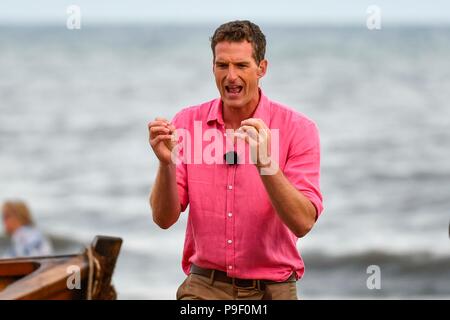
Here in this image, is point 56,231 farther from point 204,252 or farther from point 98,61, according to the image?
point 98,61

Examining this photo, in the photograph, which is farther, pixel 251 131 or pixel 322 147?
pixel 322 147

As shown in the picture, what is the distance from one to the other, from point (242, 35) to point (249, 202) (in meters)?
0.58

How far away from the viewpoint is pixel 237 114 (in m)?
3.98

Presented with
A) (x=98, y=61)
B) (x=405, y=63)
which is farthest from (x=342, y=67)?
(x=98, y=61)

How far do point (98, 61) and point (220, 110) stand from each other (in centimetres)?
3689

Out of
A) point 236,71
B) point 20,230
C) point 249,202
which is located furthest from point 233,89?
point 20,230

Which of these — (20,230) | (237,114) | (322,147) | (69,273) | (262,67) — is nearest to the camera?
(262,67)

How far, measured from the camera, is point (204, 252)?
3.96 meters

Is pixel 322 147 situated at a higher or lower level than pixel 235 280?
higher

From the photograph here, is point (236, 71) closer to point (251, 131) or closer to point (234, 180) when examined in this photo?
point (251, 131)

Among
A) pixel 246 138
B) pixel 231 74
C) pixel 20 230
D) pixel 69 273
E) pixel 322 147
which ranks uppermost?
pixel 322 147

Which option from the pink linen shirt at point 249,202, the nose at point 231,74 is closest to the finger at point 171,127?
the pink linen shirt at point 249,202

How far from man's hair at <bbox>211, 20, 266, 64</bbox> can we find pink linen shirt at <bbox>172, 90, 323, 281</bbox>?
20cm

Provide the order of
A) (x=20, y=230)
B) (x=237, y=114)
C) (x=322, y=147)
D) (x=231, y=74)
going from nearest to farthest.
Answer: (x=231, y=74) < (x=237, y=114) < (x=20, y=230) < (x=322, y=147)
